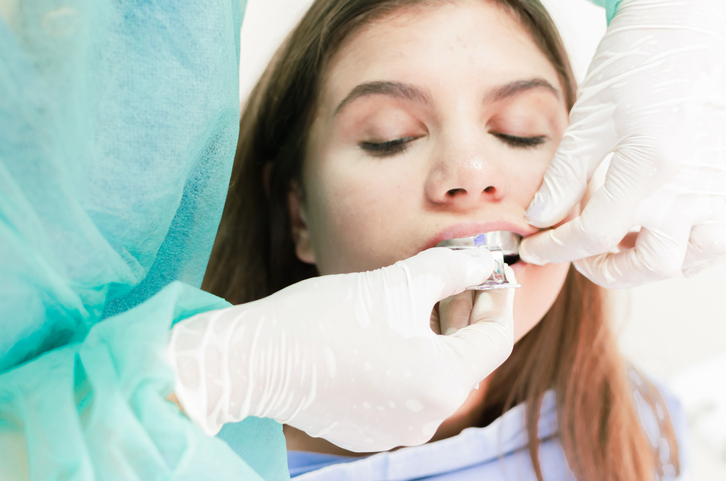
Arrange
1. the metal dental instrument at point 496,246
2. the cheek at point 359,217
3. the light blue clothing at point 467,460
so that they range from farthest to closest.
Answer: the light blue clothing at point 467,460 → the cheek at point 359,217 → the metal dental instrument at point 496,246

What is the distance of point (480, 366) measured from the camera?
2.39 ft

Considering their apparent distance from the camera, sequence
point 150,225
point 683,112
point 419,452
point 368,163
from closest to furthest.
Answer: point 150,225 → point 683,112 → point 368,163 → point 419,452

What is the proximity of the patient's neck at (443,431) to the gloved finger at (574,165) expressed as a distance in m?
0.55

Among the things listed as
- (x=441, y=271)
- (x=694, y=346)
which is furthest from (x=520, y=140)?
(x=694, y=346)

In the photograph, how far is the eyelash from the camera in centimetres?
98

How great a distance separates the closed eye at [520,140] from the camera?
3.31ft

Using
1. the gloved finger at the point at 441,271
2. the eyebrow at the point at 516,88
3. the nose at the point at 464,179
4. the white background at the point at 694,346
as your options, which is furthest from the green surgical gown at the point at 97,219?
the white background at the point at 694,346

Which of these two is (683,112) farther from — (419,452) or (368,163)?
(419,452)

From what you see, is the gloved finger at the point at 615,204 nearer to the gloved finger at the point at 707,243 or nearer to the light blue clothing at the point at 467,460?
the gloved finger at the point at 707,243

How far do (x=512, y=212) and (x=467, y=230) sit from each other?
108 mm

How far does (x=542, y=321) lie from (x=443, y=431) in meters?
0.44

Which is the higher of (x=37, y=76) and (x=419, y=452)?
(x=37, y=76)

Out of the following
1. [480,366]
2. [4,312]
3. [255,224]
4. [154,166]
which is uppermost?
[154,166]

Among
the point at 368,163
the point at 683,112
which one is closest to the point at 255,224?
the point at 368,163
